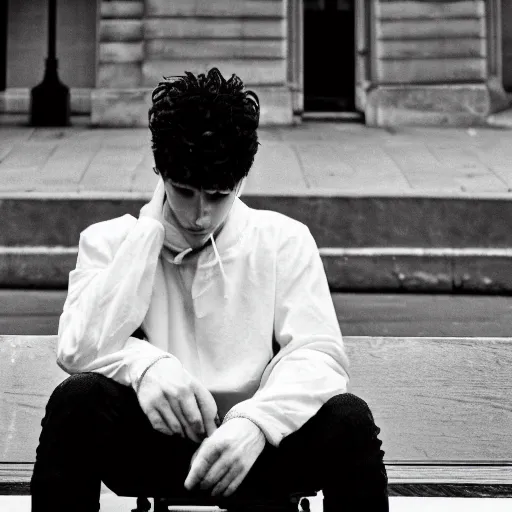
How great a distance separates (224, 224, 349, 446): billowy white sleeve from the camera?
209 centimetres

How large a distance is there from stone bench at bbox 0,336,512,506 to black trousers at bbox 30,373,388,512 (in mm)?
1109

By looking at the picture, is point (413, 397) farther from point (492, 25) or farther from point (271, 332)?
point (492, 25)

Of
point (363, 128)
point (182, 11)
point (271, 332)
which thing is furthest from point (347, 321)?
point (182, 11)

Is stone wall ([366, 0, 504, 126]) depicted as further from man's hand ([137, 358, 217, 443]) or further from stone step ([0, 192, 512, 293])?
man's hand ([137, 358, 217, 443])

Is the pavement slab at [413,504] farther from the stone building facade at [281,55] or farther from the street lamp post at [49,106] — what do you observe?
the street lamp post at [49,106]

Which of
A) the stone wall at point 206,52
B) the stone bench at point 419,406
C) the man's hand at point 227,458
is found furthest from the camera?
the stone wall at point 206,52

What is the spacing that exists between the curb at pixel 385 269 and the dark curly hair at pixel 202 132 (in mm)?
5610

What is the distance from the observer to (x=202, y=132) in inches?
86.2

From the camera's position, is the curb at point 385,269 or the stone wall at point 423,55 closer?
the curb at point 385,269

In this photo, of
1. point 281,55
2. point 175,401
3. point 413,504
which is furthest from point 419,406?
point 281,55

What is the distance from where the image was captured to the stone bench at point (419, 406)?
3.36 meters

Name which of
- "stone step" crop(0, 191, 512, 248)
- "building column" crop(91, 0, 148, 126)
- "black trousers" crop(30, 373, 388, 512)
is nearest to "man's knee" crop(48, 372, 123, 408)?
"black trousers" crop(30, 373, 388, 512)

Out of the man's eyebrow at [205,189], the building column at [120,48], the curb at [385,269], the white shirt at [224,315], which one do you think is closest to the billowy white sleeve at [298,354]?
the white shirt at [224,315]

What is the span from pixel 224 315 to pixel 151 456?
1.24 feet
